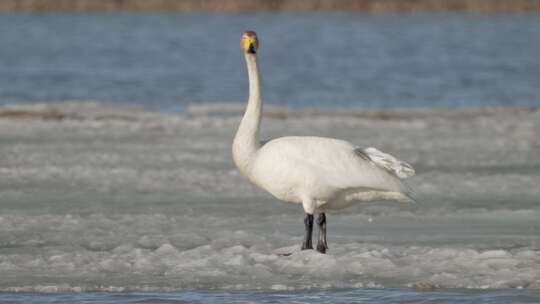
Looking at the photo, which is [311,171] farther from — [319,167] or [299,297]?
[299,297]

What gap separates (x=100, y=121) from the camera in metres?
18.0

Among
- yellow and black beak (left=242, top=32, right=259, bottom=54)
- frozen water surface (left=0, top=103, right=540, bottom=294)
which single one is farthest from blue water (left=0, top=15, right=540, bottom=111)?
yellow and black beak (left=242, top=32, right=259, bottom=54)

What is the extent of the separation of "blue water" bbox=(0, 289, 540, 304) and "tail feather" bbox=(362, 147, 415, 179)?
112 cm

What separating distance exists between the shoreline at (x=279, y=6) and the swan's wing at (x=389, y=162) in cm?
5518

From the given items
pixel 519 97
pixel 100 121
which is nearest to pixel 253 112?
pixel 100 121

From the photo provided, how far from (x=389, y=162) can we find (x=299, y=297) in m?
1.51

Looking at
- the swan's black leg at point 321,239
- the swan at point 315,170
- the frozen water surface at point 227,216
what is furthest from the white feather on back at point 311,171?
the frozen water surface at point 227,216

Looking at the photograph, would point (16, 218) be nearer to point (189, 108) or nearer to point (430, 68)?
point (189, 108)

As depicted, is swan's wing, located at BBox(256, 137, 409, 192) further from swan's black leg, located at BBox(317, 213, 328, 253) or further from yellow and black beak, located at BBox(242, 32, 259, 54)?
yellow and black beak, located at BBox(242, 32, 259, 54)

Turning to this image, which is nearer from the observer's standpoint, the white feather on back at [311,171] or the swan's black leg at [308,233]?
the white feather on back at [311,171]

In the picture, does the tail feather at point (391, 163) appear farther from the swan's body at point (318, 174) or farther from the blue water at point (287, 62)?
the blue water at point (287, 62)

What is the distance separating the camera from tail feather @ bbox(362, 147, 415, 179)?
8688 millimetres

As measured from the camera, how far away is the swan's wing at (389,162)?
8688 millimetres

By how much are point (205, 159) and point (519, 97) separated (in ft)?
42.2
